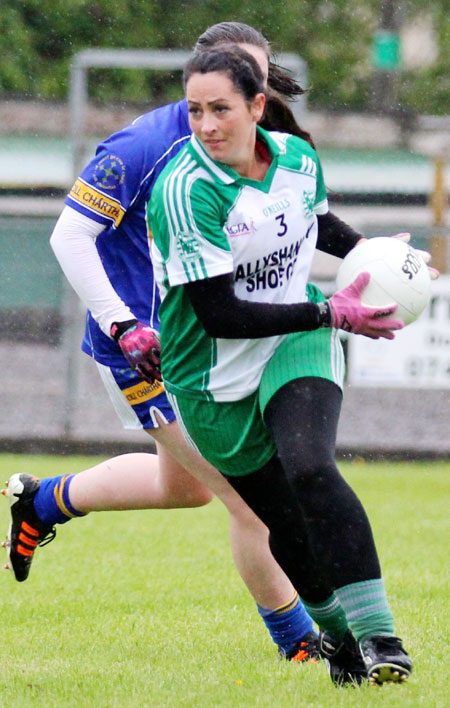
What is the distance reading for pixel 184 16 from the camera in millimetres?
22359

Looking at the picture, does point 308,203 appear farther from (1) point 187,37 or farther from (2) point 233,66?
(1) point 187,37

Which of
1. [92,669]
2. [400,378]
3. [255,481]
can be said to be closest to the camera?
[255,481]

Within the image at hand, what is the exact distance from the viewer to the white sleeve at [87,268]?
431cm

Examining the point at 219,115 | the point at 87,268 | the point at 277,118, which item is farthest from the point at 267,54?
the point at 87,268

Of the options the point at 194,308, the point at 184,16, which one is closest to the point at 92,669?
the point at 194,308

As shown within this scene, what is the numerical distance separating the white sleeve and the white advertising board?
6637 millimetres

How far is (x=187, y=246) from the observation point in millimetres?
3471

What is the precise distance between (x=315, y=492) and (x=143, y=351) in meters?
0.95

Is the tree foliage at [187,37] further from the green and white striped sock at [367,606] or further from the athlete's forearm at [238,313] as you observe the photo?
the green and white striped sock at [367,606]

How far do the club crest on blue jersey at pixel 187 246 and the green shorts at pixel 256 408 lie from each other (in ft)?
1.33

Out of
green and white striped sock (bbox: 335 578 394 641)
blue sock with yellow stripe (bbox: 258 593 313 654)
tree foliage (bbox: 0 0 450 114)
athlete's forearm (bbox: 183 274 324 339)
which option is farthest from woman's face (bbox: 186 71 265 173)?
tree foliage (bbox: 0 0 450 114)

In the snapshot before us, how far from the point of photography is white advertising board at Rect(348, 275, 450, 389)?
35.4 ft

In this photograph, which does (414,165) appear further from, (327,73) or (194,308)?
(194,308)

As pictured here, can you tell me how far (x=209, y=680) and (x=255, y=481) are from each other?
66cm
